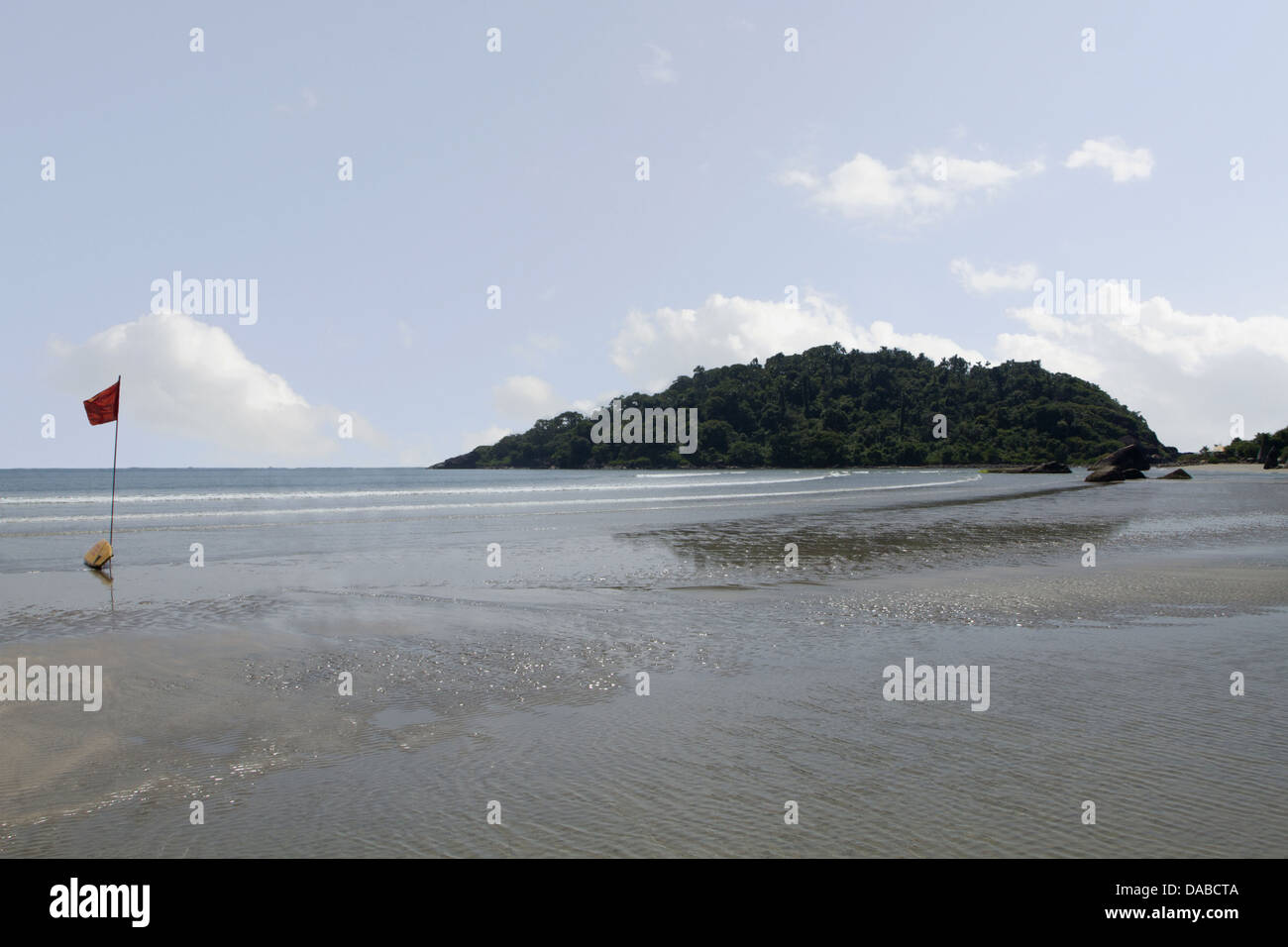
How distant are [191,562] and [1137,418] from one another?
207786 mm

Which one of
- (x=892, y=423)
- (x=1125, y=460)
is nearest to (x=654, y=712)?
(x=1125, y=460)

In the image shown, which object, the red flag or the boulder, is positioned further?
the boulder

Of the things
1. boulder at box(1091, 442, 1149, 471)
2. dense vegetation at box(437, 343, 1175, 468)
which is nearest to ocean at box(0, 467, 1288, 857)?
boulder at box(1091, 442, 1149, 471)

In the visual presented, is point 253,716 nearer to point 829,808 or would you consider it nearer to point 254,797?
point 254,797

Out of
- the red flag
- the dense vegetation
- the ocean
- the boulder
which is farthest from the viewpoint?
the dense vegetation

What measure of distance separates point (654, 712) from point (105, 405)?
19.2 metres

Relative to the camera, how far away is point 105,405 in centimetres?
2003

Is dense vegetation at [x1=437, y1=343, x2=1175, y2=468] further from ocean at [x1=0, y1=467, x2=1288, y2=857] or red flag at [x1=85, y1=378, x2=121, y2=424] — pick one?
red flag at [x1=85, y1=378, x2=121, y2=424]

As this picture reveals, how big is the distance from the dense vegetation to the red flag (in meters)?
145

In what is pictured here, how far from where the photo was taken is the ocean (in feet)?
16.2
